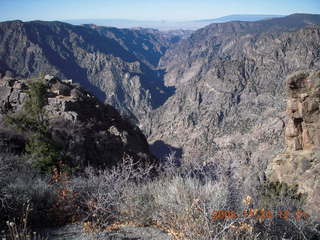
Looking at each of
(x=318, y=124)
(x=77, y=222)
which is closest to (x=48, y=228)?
(x=77, y=222)

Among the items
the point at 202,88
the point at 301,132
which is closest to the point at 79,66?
the point at 202,88

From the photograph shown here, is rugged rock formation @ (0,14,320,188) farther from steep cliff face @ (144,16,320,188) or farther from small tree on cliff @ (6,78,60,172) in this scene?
small tree on cliff @ (6,78,60,172)

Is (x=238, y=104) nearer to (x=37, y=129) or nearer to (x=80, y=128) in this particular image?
(x=80, y=128)

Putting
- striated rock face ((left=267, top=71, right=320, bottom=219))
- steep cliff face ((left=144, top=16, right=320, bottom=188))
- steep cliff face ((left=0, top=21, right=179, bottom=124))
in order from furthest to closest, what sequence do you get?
steep cliff face ((left=0, top=21, right=179, bottom=124)) → steep cliff face ((left=144, top=16, right=320, bottom=188)) → striated rock face ((left=267, top=71, right=320, bottom=219))

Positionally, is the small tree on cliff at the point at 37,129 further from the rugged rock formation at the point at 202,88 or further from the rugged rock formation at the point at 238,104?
the rugged rock formation at the point at 238,104

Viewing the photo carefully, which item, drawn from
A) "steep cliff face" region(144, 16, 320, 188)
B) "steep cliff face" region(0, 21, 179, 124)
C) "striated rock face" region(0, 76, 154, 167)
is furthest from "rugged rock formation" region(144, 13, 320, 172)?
"striated rock face" region(0, 76, 154, 167)
